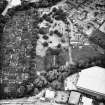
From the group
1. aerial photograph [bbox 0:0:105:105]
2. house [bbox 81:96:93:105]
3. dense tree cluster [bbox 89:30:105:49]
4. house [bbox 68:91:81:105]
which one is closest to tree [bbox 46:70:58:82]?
aerial photograph [bbox 0:0:105:105]

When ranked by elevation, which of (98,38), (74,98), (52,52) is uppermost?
(98,38)

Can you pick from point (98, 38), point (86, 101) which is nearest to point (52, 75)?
point (86, 101)

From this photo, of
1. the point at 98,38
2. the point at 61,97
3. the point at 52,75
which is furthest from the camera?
the point at 98,38

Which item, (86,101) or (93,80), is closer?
(86,101)

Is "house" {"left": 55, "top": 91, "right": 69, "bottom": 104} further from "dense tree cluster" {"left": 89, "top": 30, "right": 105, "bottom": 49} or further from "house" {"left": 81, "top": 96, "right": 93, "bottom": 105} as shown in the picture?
"dense tree cluster" {"left": 89, "top": 30, "right": 105, "bottom": 49}

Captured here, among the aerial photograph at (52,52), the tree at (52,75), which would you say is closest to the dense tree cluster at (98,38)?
the aerial photograph at (52,52)

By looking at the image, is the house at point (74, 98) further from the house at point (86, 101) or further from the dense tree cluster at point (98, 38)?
the dense tree cluster at point (98, 38)

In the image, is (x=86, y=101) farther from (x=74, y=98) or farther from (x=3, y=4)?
(x=3, y=4)
